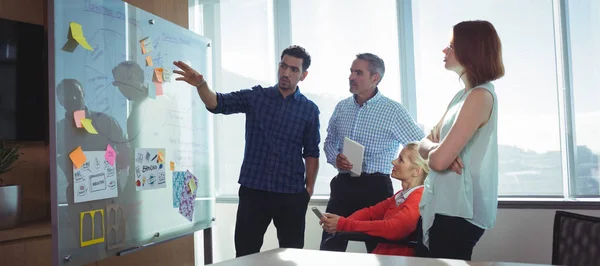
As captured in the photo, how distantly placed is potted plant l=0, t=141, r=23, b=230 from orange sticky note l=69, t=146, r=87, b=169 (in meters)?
0.49

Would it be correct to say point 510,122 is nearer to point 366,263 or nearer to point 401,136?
point 401,136

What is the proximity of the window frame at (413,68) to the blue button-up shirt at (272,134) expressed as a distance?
730 mm

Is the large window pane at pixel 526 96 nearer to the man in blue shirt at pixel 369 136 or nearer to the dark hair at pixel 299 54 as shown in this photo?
the man in blue shirt at pixel 369 136

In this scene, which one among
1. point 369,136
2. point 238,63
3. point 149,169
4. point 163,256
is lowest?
point 163,256

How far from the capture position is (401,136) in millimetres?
2723

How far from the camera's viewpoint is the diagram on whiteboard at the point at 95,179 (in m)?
1.92

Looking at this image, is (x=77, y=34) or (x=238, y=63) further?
(x=238, y=63)

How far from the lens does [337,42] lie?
3426 millimetres

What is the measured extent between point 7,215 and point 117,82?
76 centimetres

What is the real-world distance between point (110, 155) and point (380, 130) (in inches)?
55.4

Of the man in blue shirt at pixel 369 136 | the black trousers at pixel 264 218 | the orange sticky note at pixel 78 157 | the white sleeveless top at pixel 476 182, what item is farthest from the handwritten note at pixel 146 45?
the white sleeveless top at pixel 476 182

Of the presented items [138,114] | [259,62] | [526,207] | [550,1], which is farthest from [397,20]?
[138,114]

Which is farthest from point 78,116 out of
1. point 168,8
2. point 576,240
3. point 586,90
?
point 586,90

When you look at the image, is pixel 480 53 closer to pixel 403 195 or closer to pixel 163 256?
pixel 403 195
